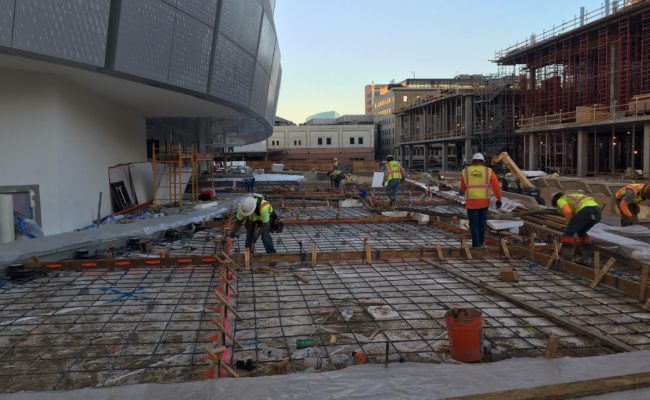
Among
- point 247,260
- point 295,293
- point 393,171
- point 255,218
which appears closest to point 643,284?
point 295,293

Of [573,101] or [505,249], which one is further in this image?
[573,101]

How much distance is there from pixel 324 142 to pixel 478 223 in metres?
64.0

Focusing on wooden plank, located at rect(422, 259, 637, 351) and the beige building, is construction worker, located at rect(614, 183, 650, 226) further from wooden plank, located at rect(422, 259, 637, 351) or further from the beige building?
the beige building

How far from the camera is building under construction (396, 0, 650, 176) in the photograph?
29406 millimetres

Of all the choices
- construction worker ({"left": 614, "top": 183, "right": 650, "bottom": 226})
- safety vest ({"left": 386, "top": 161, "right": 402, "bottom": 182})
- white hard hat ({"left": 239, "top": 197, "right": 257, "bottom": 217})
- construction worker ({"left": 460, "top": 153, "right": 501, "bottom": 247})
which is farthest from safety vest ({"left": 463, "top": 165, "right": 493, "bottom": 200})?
safety vest ({"left": 386, "top": 161, "right": 402, "bottom": 182})

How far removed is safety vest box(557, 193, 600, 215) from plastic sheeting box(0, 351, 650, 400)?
12.7ft

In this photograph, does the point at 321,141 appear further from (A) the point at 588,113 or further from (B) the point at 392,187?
(B) the point at 392,187

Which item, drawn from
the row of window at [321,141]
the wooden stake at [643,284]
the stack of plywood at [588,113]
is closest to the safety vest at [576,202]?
the wooden stake at [643,284]

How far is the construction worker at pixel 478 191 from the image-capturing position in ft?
27.2

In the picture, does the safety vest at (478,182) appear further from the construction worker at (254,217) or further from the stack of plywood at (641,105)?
the stack of plywood at (641,105)

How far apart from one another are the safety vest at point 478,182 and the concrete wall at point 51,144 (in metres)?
8.12

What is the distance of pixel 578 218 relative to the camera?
7199 millimetres

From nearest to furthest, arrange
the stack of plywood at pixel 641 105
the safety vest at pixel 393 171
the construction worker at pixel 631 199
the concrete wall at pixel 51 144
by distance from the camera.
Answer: the concrete wall at pixel 51 144
the construction worker at pixel 631 199
the safety vest at pixel 393 171
the stack of plywood at pixel 641 105

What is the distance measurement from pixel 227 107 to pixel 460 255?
10.0 m
